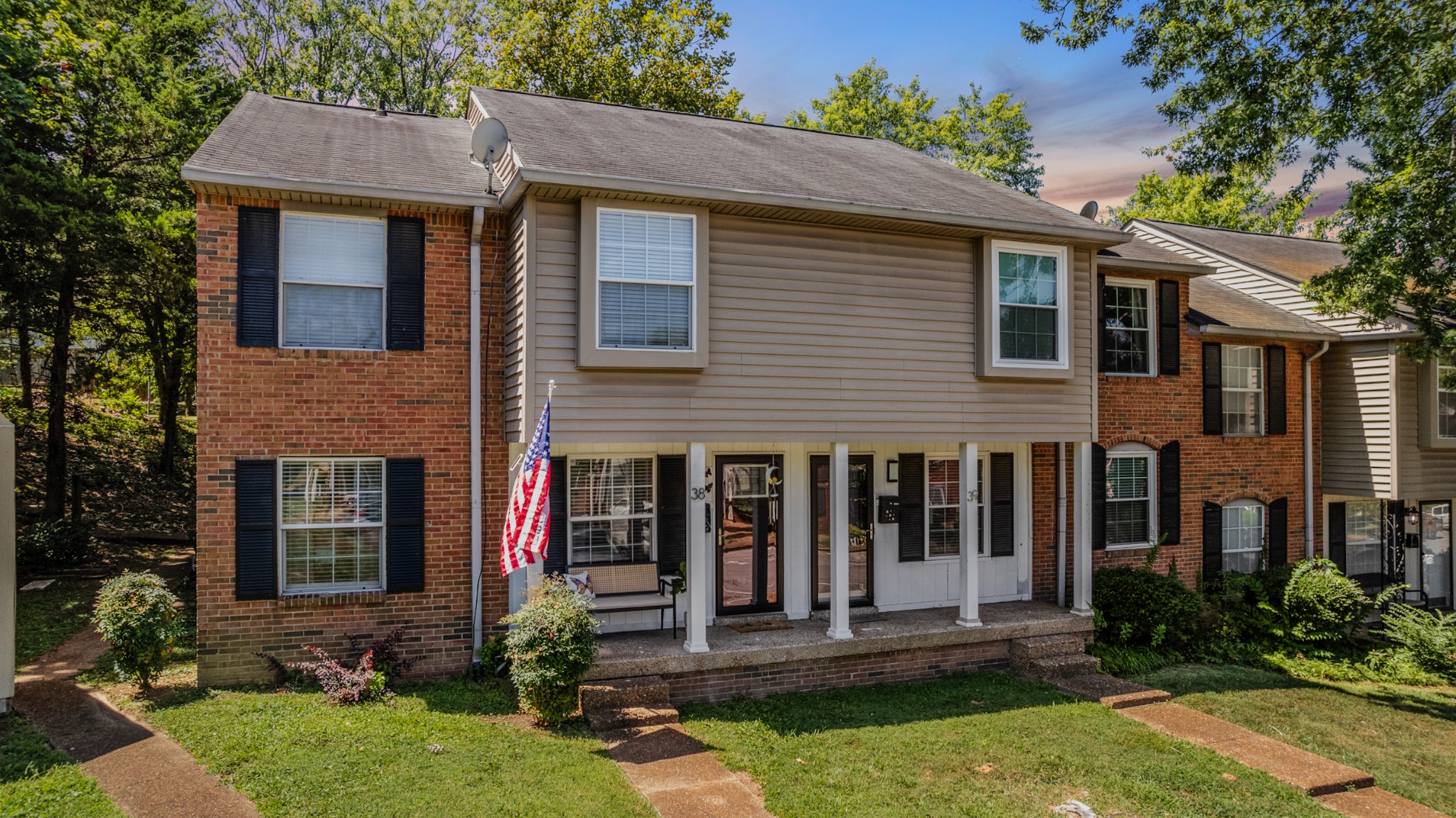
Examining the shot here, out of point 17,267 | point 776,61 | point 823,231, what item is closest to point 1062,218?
point 823,231

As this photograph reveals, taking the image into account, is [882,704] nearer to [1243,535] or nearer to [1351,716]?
[1351,716]

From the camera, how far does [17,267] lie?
12.5 metres

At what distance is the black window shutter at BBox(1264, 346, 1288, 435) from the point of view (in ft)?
41.4

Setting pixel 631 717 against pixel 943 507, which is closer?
pixel 631 717

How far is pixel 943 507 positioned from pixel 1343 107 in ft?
25.3

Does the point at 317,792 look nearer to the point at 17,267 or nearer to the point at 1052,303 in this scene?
the point at 1052,303

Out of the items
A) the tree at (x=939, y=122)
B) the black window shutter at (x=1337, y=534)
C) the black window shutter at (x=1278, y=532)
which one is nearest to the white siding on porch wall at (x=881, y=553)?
the black window shutter at (x=1278, y=532)

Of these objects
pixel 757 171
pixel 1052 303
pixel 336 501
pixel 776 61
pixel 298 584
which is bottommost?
pixel 298 584

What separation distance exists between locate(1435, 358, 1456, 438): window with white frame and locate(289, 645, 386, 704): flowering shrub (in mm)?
15234

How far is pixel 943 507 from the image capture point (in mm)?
10578

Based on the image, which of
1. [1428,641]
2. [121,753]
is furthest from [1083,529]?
[121,753]

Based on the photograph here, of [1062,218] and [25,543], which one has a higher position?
[1062,218]

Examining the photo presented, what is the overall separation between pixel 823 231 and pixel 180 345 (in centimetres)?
1645

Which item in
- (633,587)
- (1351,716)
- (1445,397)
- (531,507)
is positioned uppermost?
(1445,397)
